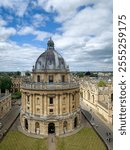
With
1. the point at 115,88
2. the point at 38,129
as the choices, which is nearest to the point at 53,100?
the point at 38,129

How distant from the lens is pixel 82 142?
2866 cm

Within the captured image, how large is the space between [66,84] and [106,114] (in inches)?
481

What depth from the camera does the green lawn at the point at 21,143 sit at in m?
27.1

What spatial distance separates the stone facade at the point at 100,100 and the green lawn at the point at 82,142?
25.8ft

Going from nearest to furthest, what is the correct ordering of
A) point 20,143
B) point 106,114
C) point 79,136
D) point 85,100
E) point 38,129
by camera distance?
point 20,143 < point 79,136 < point 38,129 < point 106,114 < point 85,100

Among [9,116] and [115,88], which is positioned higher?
[115,88]

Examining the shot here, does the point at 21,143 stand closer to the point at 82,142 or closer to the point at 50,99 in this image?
the point at 50,99

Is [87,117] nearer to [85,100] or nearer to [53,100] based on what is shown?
[53,100]

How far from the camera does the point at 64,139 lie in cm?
3025

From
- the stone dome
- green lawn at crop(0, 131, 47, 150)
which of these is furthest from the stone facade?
green lawn at crop(0, 131, 47, 150)

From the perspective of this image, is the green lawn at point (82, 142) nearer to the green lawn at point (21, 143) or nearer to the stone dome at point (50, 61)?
the green lawn at point (21, 143)

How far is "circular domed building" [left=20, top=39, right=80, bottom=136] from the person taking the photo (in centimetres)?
3272

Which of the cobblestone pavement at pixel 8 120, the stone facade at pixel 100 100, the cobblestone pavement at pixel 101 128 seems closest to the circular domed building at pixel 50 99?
the cobblestone pavement at pixel 8 120

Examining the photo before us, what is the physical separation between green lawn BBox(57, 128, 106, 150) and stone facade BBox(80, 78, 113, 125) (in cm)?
786
